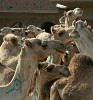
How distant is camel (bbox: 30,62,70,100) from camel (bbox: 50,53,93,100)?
1.03 ft

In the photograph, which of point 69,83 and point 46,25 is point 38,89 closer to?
point 69,83

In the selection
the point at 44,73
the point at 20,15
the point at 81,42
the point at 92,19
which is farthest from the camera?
the point at 20,15

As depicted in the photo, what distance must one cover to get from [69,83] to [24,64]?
60cm

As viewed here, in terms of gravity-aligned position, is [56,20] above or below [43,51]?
below

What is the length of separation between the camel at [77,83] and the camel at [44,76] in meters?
0.31

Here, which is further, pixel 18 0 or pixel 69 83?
pixel 18 0

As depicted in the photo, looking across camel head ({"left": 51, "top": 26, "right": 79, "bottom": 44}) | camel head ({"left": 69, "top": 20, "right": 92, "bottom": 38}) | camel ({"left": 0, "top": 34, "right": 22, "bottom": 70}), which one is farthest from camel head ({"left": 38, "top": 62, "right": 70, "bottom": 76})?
camel ({"left": 0, "top": 34, "right": 22, "bottom": 70})

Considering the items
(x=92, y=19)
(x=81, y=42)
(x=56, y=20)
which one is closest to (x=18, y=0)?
(x=56, y=20)

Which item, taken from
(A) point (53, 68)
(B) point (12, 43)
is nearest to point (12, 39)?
(B) point (12, 43)

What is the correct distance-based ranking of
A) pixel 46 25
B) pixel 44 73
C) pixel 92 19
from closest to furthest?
pixel 44 73 → pixel 92 19 → pixel 46 25

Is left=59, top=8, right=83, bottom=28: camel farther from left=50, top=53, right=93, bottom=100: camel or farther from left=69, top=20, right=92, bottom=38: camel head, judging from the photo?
left=50, top=53, right=93, bottom=100: camel

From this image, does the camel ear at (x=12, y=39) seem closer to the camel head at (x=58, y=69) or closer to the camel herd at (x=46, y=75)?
the camel herd at (x=46, y=75)

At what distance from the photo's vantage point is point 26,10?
21828 mm

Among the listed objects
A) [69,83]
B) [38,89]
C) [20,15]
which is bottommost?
[20,15]
